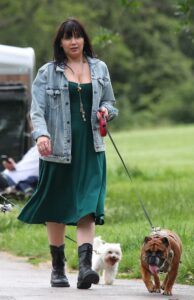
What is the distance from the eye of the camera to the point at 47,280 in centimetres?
949

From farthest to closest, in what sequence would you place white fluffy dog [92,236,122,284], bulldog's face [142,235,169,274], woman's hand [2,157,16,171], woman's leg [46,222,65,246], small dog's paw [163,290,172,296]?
woman's hand [2,157,16,171]
white fluffy dog [92,236,122,284]
woman's leg [46,222,65,246]
small dog's paw [163,290,172,296]
bulldog's face [142,235,169,274]

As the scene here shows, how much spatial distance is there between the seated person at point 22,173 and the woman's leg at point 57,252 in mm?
7442

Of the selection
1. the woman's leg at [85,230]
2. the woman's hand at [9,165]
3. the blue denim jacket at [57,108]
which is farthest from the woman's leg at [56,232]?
the woman's hand at [9,165]

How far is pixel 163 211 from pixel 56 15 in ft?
133

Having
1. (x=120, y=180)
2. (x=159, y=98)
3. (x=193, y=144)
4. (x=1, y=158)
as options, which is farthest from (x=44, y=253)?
(x=159, y=98)

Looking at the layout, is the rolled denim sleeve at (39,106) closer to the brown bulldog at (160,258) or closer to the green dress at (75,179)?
the green dress at (75,179)

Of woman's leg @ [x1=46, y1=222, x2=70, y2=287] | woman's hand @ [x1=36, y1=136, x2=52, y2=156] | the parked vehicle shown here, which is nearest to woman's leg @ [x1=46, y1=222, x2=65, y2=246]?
woman's leg @ [x1=46, y1=222, x2=70, y2=287]

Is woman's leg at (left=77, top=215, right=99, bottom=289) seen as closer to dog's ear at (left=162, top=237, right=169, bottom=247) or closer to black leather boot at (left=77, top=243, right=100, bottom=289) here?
black leather boot at (left=77, top=243, right=100, bottom=289)

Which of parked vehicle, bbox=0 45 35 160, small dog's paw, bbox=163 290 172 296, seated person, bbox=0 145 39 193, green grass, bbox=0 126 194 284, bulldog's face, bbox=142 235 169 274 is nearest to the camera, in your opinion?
bulldog's face, bbox=142 235 169 274

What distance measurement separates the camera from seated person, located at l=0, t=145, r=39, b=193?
1598 centimetres

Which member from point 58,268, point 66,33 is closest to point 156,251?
point 58,268

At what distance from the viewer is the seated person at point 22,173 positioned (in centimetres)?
1598

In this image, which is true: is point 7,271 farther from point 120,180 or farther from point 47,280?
point 120,180

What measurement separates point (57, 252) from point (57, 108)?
3.62ft
